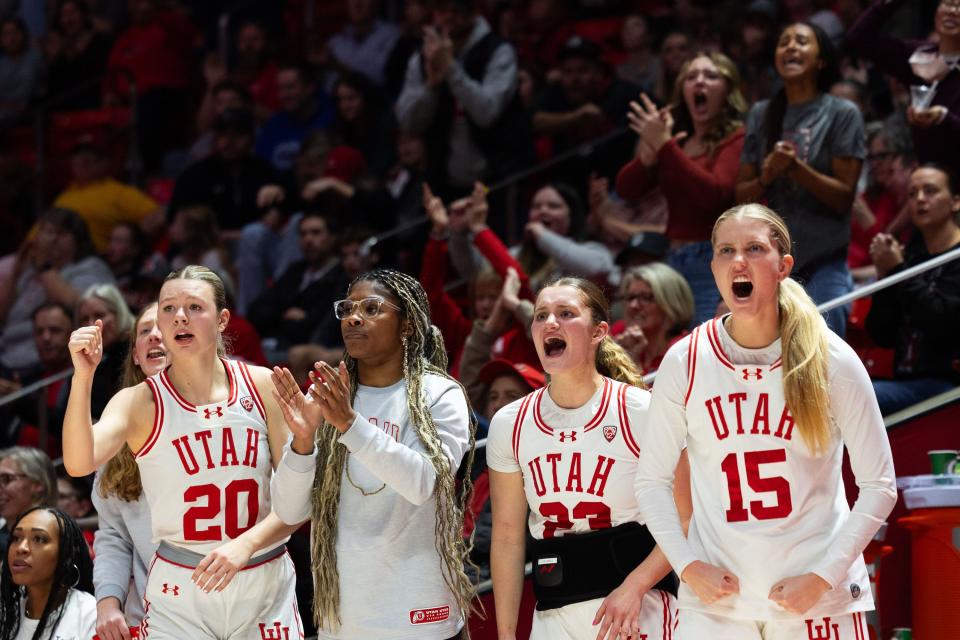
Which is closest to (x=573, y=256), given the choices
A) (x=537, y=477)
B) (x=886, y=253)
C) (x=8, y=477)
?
(x=886, y=253)

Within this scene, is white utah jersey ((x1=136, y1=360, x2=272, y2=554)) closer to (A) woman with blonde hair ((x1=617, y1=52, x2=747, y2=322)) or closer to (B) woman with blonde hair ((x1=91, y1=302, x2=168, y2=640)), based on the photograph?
(B) woman with blonde hair ((x1=91, y1=302, x2=168, y2=640))

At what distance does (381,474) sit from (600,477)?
0.68 m

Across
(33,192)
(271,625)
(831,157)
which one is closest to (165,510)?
(271,625)

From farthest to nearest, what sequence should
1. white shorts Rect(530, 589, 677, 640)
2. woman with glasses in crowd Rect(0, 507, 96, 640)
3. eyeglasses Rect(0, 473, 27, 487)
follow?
eyeglasses Rect(0, 473, 27, 487)
woman with glasses in crowd Rect(0, 507, 96, 640)
white shorts Rect(530, 589, 677, 640)

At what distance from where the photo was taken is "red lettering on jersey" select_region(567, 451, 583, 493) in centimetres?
458

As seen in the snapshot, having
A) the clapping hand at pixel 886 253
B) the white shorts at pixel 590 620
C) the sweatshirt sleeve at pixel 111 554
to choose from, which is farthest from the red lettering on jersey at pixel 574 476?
the clapping hand at pixel 886 253

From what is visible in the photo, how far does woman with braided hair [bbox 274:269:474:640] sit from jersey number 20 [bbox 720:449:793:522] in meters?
0.99

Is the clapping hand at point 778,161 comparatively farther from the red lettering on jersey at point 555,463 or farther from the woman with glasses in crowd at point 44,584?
the woman with glasses in crowd at point 44,584

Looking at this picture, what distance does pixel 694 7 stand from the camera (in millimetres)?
10516

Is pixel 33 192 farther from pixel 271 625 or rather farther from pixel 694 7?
pixel 271 625

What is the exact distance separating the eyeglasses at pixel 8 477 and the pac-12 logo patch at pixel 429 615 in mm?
2660

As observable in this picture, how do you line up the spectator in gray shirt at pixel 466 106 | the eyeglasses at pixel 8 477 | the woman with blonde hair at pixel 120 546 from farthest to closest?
the spectator in gray shirt at pixel 466 106, the eyeglasses at pixel 8 477, the woman with blonde hair at pixel 120 546

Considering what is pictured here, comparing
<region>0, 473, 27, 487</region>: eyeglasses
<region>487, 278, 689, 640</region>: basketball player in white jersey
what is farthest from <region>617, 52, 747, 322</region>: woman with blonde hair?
<region>0, 473, 27, 487</region>: eyeglasses

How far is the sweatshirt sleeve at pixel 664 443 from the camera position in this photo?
4188mm
